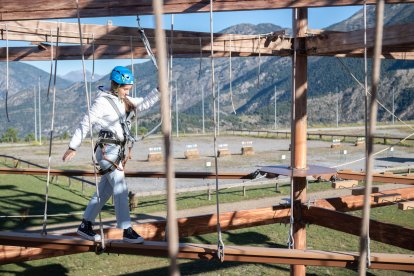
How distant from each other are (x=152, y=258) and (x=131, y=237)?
4698mm

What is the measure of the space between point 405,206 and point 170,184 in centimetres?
788

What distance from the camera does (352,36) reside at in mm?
6020

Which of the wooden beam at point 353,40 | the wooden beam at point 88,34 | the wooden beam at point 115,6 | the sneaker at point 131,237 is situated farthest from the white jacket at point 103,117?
the wooden beam at point 353,40

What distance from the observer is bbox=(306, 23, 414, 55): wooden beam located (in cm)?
533

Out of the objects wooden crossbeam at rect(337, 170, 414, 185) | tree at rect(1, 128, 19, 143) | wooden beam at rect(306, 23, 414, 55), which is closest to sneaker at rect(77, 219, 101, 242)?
wooden beam at rect(306, 23, 414, 55)

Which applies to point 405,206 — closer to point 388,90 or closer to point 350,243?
point 350,243

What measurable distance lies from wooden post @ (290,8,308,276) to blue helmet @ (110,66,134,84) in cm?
259

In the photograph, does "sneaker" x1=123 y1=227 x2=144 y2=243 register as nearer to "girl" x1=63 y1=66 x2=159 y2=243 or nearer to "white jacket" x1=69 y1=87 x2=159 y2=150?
"girl" x1=63 y1=66 x2=159 y2=243

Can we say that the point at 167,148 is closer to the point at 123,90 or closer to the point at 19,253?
the point at 123,90

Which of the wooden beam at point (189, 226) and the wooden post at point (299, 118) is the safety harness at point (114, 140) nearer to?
the wooden beam at point (189, 226)

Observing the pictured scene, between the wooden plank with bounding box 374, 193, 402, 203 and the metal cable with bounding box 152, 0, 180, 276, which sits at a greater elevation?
the metal cable with bounding box 152, 0, 180, 276

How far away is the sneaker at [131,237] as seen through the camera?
15.2ft

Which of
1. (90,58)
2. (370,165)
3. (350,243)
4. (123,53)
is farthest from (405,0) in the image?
(350,243)

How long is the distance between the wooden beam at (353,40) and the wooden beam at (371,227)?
6.75 ft
